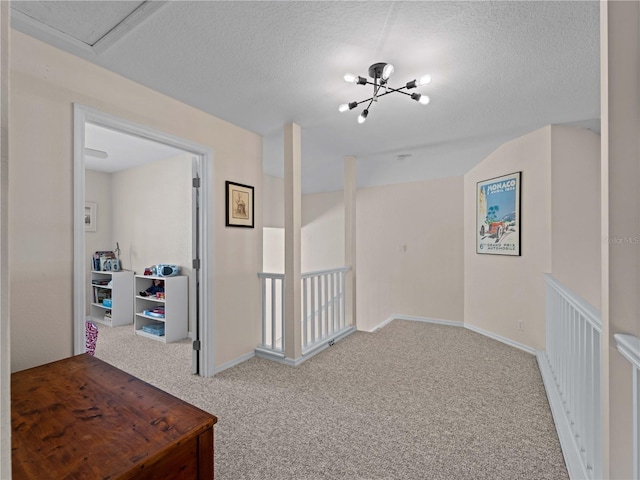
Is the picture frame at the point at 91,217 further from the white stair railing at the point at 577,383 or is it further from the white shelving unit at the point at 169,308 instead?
the white stair railing at the point at 577,383

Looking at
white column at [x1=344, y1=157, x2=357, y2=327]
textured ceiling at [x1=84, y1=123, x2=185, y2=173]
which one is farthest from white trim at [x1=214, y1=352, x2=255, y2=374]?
textured ceiling at [x1=84, y1=123, x2=185, y2=173]

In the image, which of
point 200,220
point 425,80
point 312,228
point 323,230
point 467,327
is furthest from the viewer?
point 312,228

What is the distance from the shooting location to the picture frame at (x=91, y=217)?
4.61 meters

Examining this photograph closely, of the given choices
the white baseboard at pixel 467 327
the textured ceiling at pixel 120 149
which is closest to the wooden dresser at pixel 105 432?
the textured ceiling at pixel 120 149

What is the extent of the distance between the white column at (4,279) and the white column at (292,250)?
8.30 ft

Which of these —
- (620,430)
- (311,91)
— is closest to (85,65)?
(311,91)

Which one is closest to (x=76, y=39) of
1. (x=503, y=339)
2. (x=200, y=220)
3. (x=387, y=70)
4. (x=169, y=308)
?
(x=200, y=220)

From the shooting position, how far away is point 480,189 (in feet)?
12.9

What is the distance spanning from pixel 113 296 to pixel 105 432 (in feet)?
13.5

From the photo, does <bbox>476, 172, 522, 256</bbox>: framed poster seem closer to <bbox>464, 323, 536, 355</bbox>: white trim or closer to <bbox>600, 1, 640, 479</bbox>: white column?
<bbox>464, 323, 536, 355</bbox>: white trim

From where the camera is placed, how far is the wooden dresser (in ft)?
2.58

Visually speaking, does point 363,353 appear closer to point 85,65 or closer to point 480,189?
point 480,189

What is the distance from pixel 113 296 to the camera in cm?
430

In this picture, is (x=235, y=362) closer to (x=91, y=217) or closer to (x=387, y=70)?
(x=387, y=70)
